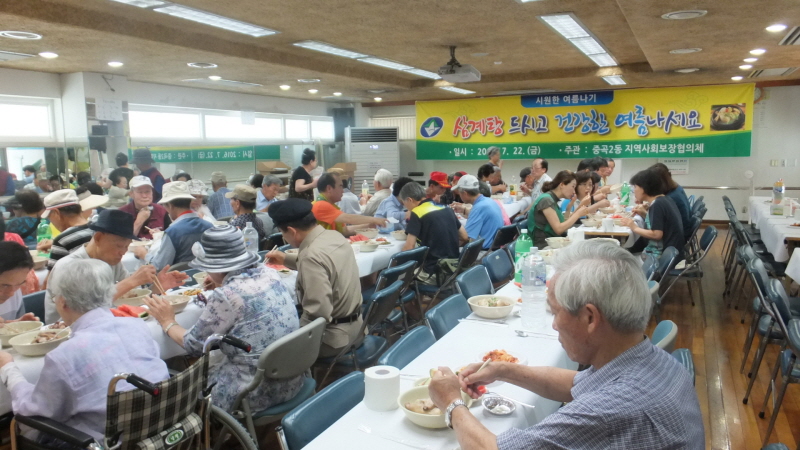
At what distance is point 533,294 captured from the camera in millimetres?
3115

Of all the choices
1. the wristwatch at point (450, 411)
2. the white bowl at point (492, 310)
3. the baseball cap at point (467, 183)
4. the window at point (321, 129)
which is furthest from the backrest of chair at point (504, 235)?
the window at point (321, 129)

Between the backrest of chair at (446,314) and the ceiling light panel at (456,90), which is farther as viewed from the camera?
the ceiling light panel at (456,90)

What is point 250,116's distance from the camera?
1120 cm

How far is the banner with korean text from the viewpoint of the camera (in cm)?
1067

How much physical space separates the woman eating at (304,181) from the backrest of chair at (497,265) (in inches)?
165

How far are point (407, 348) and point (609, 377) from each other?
1093 millimetres

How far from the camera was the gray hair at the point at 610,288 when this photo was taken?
4.59 feet

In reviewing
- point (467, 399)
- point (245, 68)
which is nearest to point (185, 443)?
point (467, 399)

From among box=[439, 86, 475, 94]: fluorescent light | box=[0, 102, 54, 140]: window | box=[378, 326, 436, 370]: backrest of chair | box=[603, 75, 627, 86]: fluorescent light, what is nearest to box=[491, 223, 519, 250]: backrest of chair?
box=[378, 326, 436, 370]: backrest of chair

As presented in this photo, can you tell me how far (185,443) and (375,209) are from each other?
4.96 meters

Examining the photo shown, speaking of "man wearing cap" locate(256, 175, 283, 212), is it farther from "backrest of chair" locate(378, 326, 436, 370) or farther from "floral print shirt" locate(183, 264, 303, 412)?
"backrest of chair" locate(378, 326, 436, 370)

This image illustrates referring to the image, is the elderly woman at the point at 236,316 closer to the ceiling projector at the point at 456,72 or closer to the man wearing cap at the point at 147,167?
the ceiling projector at the point at 456,72

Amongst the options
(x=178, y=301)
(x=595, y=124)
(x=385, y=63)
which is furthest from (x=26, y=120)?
(x=595, y=124)

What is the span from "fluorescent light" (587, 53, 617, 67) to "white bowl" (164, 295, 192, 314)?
645 cm
